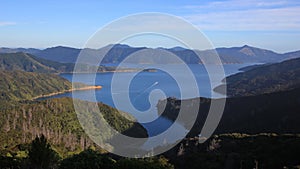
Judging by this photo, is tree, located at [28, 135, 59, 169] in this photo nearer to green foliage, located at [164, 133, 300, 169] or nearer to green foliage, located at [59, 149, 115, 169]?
green foliage, located at [59, 149, 115, 169]

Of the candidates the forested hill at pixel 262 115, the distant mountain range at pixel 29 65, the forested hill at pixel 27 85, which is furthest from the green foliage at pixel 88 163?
the distant mountain range at pixel 29 65

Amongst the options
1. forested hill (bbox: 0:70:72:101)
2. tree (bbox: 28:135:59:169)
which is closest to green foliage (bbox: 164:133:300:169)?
tree (bbox: 28:135:59:169)

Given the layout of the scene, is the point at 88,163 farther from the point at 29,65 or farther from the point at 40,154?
the point at 29,65

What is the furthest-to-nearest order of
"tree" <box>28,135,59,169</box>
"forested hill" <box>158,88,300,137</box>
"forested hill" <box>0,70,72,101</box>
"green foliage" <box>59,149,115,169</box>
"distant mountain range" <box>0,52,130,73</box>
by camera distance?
"distant mountain range" <box>0,52,130,73</box>
"forested hill" <box>0,70,72,101</box>
"forested hill" <box>158,88,300,137</box>
"green foliage" <box>59,149,115,169</box>
"tree" <box>28,135,59,169</box>

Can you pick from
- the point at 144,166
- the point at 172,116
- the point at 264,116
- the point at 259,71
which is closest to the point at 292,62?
the point at 259,71

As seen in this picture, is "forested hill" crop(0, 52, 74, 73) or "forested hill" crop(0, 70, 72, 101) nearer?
"forested hill" crop(0, 70, 72, 101)

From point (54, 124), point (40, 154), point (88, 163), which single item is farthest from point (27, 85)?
point (40, 154)

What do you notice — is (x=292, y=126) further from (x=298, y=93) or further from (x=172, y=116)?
(x=172, y=116)

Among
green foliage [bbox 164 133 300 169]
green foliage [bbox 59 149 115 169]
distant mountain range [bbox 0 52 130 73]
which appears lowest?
green foliage [bbox 164 133 300 169]
